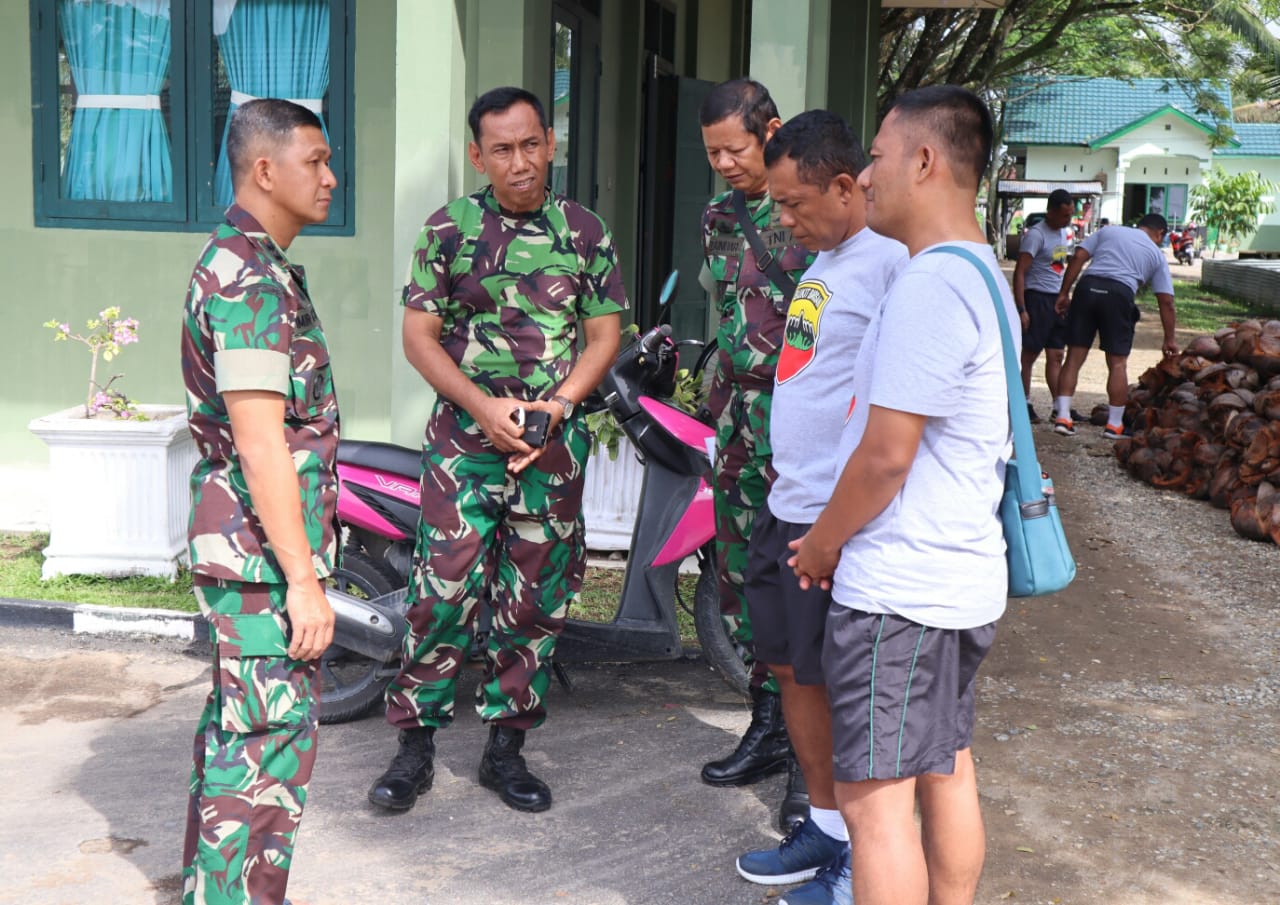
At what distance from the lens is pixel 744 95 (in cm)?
369

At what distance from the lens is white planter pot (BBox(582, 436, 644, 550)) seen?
6312 millimetres

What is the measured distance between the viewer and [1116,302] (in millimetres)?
10797

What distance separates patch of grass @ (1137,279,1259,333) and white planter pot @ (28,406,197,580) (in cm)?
1746

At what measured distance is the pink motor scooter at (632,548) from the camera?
4.33m

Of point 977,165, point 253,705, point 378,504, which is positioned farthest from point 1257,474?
point 253,705

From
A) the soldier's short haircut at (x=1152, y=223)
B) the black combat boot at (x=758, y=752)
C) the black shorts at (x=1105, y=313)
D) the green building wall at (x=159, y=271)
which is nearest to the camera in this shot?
the black combat boot at (x=758, y=752)

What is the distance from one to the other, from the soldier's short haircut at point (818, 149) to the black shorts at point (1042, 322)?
862cm

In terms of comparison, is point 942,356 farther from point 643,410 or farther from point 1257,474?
point 1257,474

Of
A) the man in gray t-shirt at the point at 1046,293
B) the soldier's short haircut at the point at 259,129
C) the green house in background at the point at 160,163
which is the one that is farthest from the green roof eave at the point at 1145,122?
the soldier's short haircut at the point at 259,129

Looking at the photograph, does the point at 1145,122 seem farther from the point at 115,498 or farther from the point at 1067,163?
the point at 115,498

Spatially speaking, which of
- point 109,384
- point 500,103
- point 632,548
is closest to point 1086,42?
point 109,384

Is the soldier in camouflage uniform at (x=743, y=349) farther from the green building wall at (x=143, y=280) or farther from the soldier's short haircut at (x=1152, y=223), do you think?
the soldier's short haircut at (x=1152, y=223)

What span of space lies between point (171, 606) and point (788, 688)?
315 centimetres

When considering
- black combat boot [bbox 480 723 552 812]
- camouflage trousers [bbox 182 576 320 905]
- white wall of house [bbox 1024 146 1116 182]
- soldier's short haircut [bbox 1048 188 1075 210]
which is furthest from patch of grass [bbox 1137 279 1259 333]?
white wall of house [bbox 1024 146 1116 182]
